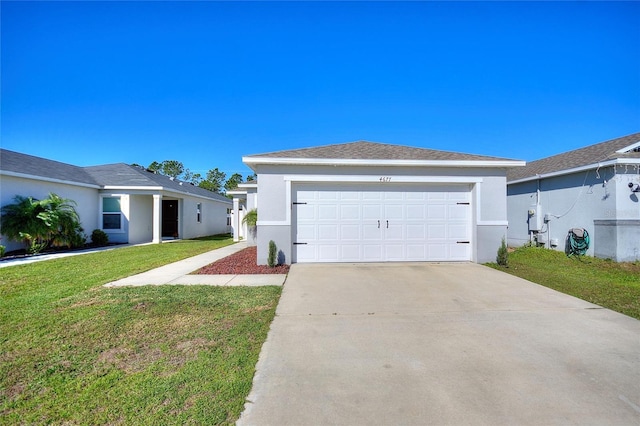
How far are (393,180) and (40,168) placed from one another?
1492cm

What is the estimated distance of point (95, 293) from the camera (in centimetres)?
553

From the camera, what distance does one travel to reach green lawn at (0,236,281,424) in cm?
236

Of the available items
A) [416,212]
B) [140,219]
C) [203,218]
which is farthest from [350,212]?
[203,218]

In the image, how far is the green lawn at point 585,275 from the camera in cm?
529

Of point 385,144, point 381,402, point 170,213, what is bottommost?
point 381,402

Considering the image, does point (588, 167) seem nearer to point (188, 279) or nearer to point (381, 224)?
point (381, 224)

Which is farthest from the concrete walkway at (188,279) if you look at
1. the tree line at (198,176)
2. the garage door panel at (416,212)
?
the tree line at (198,176)

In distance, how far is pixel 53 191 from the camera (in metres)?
12.5

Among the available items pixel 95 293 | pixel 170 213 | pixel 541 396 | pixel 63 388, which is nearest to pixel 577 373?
pixel 541 396

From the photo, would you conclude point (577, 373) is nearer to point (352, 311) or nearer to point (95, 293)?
point (352, 311)

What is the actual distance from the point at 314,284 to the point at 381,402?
3853mm

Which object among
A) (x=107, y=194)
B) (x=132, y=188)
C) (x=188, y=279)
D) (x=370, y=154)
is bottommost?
(x=188, y=279)

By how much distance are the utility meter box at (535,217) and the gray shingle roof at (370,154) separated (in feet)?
→ 15.6

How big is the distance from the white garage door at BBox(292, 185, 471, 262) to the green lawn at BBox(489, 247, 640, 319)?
159cm
